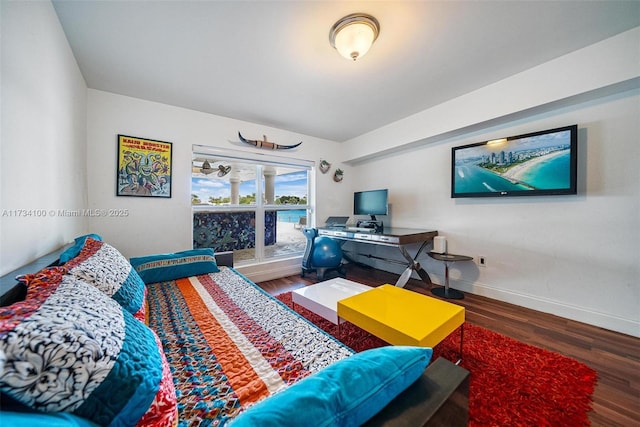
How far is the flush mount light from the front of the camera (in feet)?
4.94

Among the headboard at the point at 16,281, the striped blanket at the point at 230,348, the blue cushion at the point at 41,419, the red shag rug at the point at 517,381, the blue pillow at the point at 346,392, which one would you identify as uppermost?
the headboard at the point at 16,281

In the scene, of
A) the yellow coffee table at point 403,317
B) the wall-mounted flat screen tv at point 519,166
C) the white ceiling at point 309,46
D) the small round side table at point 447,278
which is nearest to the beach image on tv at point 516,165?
the wall-mounted flat screen tv at point 519,166

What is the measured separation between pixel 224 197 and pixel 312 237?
1395mm

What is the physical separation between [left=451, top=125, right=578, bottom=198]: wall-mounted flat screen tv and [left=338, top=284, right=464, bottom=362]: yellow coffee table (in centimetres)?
169

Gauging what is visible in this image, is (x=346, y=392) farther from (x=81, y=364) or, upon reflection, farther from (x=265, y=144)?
(x=265, y=144)

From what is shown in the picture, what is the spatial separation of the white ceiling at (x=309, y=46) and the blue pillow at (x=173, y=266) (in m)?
1.71

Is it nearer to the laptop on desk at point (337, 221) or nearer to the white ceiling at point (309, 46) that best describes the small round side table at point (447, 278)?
the laptop on desk at point (337, 221)

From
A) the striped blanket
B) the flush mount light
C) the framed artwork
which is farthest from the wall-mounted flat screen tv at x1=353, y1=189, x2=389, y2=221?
the framed artwork

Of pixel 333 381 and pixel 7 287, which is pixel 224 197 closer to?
pixel 7 287

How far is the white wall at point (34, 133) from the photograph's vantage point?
97cm

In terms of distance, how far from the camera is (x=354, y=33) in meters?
1.54

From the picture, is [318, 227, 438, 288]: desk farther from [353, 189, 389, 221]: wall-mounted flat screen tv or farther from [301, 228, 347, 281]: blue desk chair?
[353, 189, 389, 221]: wall-mounted flat screen tv

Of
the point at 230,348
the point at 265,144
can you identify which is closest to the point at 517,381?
the point at 230,348

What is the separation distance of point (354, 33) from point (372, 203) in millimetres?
2352
